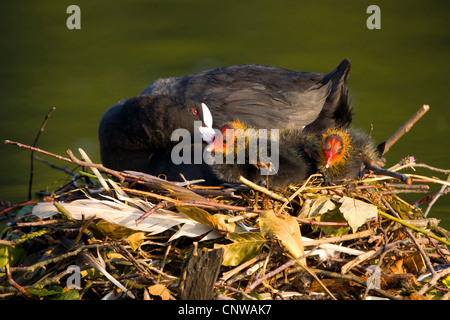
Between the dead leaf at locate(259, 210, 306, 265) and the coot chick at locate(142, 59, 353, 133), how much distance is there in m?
1.22

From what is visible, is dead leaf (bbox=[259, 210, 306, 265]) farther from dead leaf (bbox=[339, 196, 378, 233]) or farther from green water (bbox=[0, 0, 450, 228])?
green water (bbox=[0, 0, 450, 228])

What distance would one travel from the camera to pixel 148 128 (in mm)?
3426

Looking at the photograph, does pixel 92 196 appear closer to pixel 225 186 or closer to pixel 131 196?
pixel 131 196

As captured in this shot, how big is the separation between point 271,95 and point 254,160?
3.60 feet

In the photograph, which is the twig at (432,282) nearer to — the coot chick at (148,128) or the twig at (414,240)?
the twig at (414,240)

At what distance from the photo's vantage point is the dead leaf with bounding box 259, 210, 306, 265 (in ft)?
7.68

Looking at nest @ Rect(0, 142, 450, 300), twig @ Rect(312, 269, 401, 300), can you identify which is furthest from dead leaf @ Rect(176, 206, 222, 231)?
twig @ Rect(312, 269, 401, 300)

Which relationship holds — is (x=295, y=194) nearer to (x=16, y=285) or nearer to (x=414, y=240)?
(x=414, y=240)

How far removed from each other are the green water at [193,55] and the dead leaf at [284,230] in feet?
7.82

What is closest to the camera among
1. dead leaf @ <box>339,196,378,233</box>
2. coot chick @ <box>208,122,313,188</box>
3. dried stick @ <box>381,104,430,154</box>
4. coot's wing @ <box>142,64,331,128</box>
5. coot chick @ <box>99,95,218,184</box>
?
dead leaf @ <box>339,196,378,233</box>

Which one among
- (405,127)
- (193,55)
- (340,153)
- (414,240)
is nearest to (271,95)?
(405,127)

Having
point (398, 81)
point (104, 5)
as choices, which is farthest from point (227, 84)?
point (104, 5)

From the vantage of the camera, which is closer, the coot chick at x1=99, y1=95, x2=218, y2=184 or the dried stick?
the dried stick
